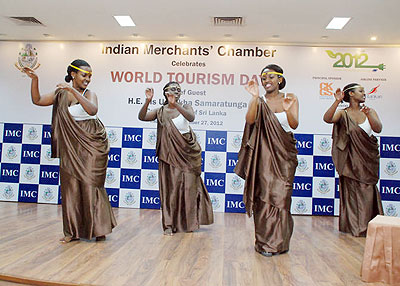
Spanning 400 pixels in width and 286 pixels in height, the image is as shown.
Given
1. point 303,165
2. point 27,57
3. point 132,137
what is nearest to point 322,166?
point 303,165

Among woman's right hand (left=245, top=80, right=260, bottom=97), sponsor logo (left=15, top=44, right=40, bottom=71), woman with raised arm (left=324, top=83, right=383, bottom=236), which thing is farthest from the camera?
sponsor logo (left=15, top=44, right=40, bottom=71)

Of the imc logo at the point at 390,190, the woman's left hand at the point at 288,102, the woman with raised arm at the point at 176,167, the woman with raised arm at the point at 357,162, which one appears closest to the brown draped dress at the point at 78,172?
the woman with raised arm at the point at 176,167

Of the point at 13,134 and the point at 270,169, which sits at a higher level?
the point at 13,134

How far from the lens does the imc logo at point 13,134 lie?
690 centimetres

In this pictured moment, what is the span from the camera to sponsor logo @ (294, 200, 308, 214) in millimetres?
6582

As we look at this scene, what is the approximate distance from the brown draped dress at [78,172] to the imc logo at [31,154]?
10.3ft

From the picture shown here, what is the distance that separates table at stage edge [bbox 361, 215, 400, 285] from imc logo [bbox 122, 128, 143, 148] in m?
4.39

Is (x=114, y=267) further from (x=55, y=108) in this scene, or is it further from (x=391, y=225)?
(x=391, y=225)

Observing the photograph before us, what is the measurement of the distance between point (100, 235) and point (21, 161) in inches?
141

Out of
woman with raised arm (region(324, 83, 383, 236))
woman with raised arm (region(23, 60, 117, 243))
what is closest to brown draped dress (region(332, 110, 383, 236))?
woman with raised arm (region(324, 83, 383, 236))

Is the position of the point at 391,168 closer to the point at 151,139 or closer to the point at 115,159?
the point at 151,139

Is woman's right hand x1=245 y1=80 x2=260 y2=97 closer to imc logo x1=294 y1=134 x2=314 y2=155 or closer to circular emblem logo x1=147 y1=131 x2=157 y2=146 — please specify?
imc logo x1=294 y1=134 x2=314 y2=155

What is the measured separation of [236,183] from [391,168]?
96.8 inches

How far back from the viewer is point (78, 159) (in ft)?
13.0
